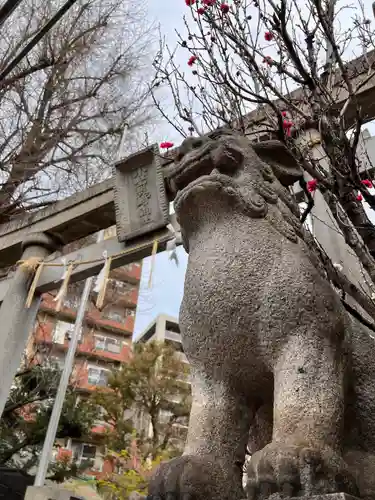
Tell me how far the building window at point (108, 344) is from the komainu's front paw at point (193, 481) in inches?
746

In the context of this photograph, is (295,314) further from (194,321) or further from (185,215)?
(185,215)

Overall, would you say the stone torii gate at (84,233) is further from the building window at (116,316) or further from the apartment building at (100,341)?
the building window at (116,316)

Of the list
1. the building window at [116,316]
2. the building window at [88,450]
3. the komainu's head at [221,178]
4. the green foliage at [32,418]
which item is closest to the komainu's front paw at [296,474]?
the komainu's head at [221,178]

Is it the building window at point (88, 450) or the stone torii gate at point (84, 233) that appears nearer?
the stone torii gate at point (84, 233)

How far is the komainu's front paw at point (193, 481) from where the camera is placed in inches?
48.9

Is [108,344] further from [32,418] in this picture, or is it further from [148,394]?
[32,418]

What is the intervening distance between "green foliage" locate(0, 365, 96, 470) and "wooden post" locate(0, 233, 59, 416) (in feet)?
8.76

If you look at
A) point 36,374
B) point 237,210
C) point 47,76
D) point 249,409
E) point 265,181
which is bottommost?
point 249,409

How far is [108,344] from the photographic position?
20.3 metres

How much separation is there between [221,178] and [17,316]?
152 inches

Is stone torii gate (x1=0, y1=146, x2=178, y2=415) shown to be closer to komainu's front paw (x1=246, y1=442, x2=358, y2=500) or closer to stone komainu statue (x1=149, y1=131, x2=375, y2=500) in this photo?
stone komainu statue (x1=149, y1=131, x2=375, y2=500)

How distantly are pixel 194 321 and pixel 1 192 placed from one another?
5.61 metres

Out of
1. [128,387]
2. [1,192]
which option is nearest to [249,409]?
[1,192]

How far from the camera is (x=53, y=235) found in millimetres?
→ 5398
